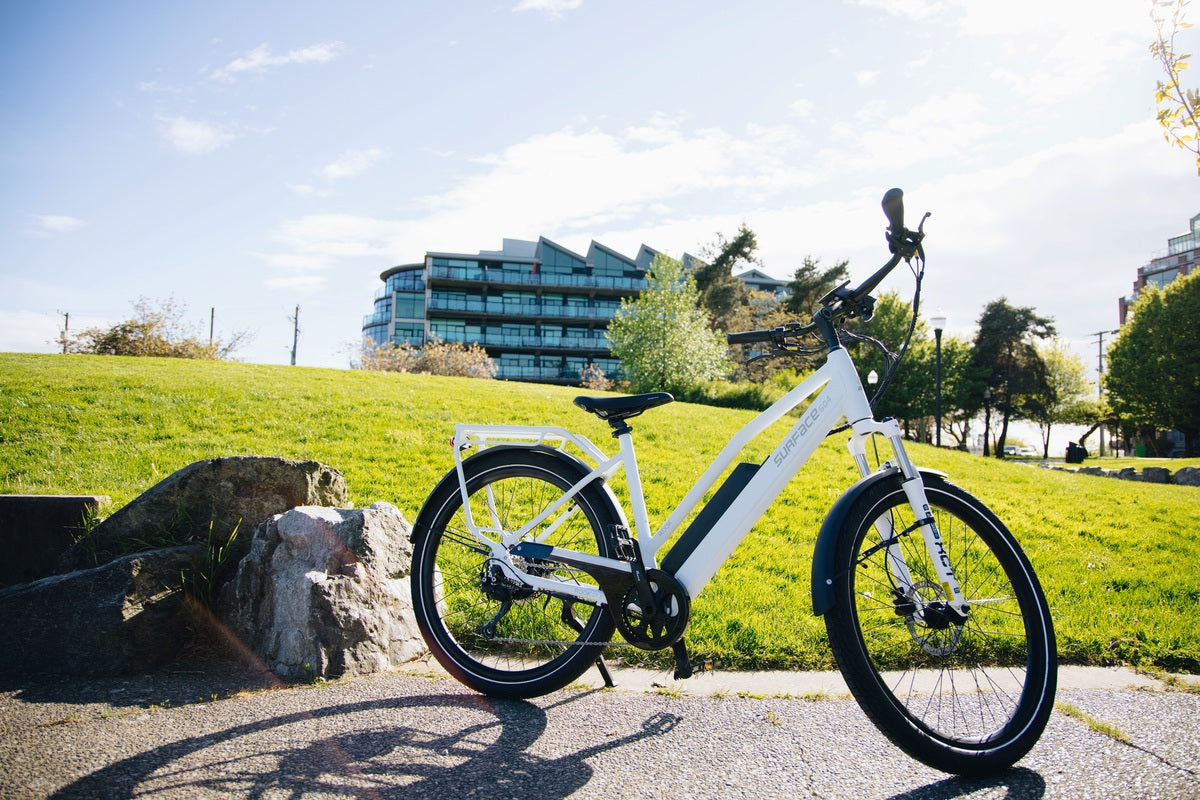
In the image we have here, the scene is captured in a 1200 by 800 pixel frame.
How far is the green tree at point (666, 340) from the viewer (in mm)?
32469

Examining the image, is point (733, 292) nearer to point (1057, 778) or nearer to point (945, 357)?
point (945, 357)

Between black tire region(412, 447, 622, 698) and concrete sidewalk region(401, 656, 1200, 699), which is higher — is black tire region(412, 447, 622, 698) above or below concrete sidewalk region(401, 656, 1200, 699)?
above

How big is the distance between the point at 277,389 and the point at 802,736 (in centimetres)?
1027

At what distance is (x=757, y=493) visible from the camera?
8.79 ft

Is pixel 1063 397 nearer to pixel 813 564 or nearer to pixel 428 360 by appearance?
pixel 428 360

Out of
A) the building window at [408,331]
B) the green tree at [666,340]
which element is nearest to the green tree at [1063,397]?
the green tree at [666,340]

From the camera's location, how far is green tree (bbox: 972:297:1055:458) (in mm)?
46719

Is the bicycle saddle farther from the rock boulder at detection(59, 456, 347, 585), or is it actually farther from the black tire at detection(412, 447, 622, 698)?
the rock boulder at detection(59, 456, 347, 585)

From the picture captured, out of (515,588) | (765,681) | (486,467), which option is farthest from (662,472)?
(515,588)

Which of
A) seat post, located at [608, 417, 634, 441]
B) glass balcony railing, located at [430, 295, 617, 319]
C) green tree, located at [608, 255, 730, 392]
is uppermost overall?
glass balcony railing, located at [430, 295, 617, 319]

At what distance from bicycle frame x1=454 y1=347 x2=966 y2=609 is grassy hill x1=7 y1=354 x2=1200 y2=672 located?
0.95 metres

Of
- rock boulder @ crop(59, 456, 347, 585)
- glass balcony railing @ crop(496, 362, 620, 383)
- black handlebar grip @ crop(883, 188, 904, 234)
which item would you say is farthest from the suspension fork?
glass balcony railing @ crop(496, 362, 620, 383)

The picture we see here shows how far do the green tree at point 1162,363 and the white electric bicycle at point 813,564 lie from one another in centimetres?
3965

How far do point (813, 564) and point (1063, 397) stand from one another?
189 feet
